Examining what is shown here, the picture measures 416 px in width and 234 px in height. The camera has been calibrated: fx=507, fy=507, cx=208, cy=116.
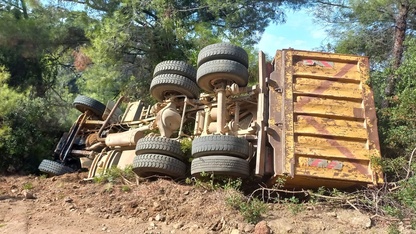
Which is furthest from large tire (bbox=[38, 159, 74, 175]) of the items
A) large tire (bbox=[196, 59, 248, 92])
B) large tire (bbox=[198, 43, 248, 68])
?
large tire (bbox=[198, 43, 248, 68])

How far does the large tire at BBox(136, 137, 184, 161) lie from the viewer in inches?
258

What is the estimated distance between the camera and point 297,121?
6234mm

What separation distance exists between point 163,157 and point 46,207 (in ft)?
5.04

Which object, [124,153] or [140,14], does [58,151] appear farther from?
[140,14]

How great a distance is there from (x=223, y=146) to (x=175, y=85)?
166cm

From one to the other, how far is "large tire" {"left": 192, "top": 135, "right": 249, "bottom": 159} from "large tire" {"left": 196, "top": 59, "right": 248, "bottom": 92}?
1007 millimetres

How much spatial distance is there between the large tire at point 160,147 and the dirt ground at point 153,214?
0.39m

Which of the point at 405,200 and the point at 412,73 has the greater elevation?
the point at 412,73

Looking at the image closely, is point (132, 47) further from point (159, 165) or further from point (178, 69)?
point (159, 165)

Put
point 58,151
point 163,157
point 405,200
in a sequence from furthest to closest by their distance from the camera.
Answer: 1. point 58,151
2. point 163,157
3. point 405,200

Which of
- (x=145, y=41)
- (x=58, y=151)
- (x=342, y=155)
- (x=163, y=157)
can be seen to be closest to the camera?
(x=342, y=155)

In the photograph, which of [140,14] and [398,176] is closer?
[398,176]

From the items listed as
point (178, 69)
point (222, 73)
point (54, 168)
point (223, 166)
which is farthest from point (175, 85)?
point (54, 168)

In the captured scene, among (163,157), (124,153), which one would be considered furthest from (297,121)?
(124,153)
